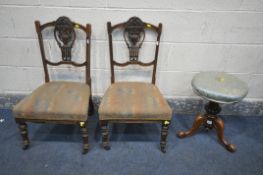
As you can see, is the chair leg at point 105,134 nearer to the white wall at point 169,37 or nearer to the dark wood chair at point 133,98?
the dark wood chair at point 133,98

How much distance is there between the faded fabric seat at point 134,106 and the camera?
1381mm

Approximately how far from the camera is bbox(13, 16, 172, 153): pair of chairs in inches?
54.4

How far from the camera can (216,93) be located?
55.8 inches

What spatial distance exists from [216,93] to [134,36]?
0.73 meters

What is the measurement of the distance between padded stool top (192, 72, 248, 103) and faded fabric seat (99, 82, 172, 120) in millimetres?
288

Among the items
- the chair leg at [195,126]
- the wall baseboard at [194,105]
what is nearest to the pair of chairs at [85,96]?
the chair leg at [195,126]

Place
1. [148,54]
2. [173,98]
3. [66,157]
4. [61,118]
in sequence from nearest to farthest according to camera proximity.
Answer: [61,118]
[66,157]
[148,54]
[173,98]

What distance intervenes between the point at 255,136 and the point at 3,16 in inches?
91.4

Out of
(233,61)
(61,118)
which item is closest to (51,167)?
(61,118)

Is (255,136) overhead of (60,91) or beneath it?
beneath

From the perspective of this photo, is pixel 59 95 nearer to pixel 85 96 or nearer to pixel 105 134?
pixel 85 96

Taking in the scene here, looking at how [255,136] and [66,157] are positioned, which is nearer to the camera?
[66,157]

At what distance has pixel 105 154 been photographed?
5.19ft

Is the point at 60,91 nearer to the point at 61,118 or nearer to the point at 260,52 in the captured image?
the point at 61,118
